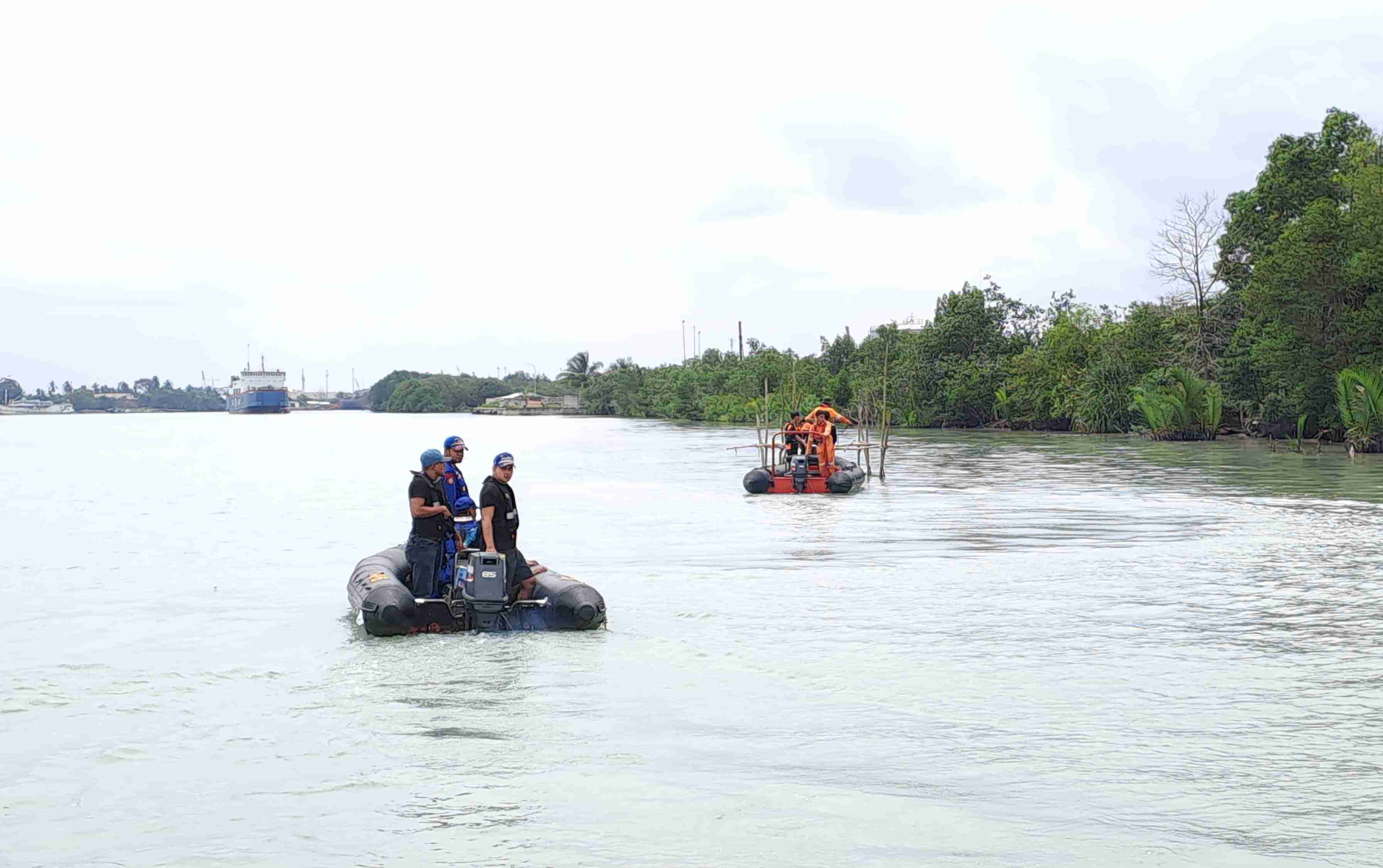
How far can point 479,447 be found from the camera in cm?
7700

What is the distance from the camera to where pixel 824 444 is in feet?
115

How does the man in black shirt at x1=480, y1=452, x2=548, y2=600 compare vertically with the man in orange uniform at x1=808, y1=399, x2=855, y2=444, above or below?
below

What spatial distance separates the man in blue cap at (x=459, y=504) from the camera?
547 inches

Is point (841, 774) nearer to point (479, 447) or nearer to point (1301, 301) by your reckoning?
point (1301, 301)

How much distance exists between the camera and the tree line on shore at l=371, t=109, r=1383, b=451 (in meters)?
49.5

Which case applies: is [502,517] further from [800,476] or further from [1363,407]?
[1363,407]

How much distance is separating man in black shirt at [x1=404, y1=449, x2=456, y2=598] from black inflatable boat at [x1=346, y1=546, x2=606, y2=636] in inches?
8.0

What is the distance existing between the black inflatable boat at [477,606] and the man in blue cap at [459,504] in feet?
0.92

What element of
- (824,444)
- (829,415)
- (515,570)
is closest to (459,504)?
(515,570)

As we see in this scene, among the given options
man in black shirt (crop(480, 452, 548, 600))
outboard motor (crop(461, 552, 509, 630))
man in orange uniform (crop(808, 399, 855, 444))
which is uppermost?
man in orange uniform (crop(808, 399, 855, 444))

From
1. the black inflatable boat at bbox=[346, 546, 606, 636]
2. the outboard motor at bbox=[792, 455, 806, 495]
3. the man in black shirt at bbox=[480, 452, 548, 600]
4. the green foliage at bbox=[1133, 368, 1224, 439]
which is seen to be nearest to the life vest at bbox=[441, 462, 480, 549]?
the man in black shirt at bbox=[480, 452, 548, 600]

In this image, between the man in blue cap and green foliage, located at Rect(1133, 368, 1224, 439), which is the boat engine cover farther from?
green foliage, located at Rect(1133, 368, 1224, 439)

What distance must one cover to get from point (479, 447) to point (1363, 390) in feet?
150

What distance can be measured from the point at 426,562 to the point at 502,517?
968mm
